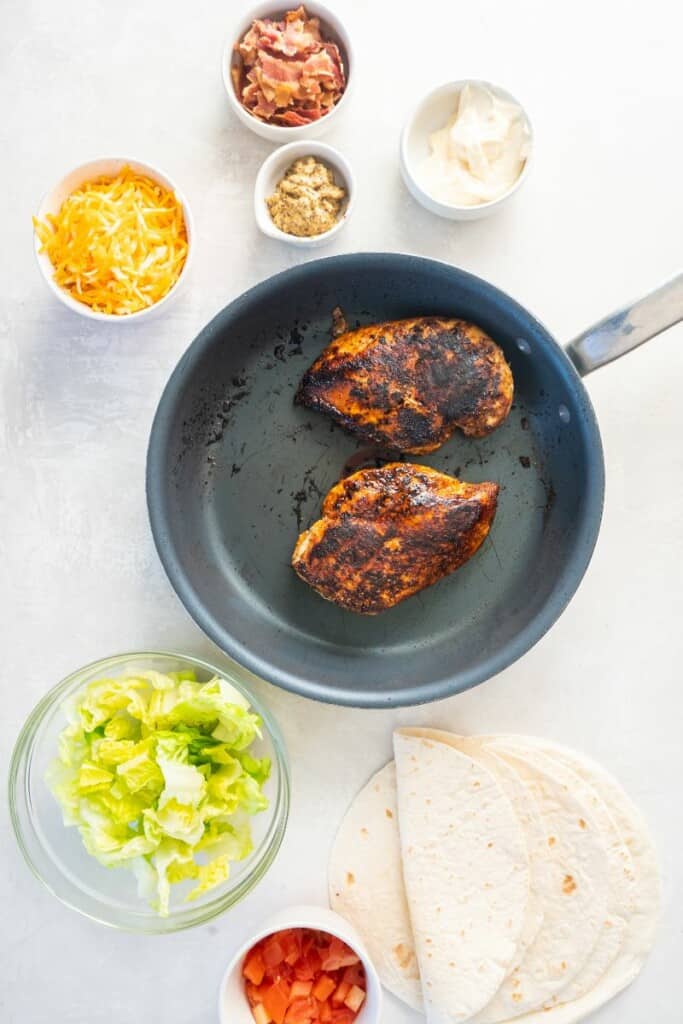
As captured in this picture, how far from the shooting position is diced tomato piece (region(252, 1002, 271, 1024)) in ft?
8.89

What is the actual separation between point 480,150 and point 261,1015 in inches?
106

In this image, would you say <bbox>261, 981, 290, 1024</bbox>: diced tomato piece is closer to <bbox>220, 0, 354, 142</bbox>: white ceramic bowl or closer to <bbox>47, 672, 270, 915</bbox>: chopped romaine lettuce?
<bbox>47, 672, 270, 915</bbox>: chopped romaine lettuce

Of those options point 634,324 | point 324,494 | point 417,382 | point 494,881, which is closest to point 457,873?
point 494,881

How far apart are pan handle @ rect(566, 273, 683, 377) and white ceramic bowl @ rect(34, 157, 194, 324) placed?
119cm

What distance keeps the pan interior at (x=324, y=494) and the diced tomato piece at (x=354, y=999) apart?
3.06 ft

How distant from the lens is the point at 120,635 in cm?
288

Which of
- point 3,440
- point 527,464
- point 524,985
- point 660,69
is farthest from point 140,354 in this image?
point 524,985

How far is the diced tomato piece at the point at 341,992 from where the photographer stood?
2.71 meters

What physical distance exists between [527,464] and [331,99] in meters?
1.25

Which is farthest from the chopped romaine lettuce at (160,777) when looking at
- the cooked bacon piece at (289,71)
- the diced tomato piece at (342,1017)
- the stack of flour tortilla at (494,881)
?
the cooked bacon piece at (289,71)

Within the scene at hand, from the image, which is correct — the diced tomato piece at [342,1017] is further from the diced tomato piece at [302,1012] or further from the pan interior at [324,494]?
the pan interior at [324,494]

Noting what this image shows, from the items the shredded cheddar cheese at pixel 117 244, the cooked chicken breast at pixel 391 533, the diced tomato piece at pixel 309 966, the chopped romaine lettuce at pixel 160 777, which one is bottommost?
the diced tomato piece at pixel 309 966

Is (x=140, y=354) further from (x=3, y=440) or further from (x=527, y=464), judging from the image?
(x=527, y=464)

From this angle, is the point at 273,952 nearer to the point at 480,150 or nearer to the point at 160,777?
the point at 160,777
